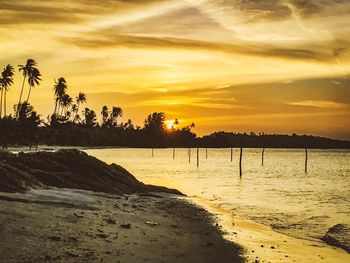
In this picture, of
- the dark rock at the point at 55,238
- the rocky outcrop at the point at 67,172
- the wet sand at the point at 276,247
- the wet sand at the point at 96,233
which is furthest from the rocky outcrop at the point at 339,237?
the rocky outcrop at the point at 67,172

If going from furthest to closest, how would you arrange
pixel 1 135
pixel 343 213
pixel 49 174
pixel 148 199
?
pixel 1 135, pixel 343 213, pixel 148 199, pixel 49 174

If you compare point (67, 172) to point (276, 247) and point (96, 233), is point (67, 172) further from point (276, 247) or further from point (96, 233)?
point (276, 247)

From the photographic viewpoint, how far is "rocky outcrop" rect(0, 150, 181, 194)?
1892cm

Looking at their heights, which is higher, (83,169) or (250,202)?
(83,169)

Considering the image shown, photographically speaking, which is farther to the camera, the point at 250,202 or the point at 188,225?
the point at 250,202

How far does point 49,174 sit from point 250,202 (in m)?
15.0

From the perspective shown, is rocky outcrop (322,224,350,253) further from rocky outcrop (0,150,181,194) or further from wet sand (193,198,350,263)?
rocky outcrop (0,150,181,194)

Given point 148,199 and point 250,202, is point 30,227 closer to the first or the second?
point 148,199

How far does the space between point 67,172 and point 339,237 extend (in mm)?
13214

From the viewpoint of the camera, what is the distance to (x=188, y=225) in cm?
1650

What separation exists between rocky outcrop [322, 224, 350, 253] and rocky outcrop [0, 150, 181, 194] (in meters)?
11.0

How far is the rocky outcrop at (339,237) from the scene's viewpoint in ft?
49.9

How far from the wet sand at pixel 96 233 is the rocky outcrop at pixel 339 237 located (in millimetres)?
4203

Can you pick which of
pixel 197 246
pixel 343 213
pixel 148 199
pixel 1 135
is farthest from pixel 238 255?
pixel 1 135
